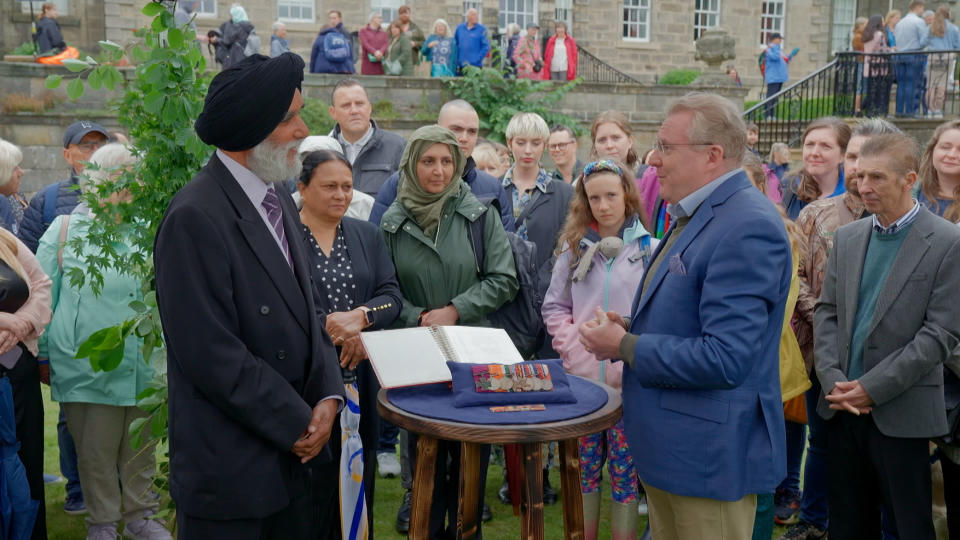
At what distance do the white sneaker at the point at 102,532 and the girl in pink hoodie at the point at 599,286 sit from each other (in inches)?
101

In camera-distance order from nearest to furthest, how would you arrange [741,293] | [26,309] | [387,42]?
[741,293] < [26,309] < [387,42]

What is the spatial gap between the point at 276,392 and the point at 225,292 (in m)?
0.35

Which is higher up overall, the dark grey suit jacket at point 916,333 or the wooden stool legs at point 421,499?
the dark grey suit jacket at point 916,333

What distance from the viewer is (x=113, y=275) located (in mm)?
4562

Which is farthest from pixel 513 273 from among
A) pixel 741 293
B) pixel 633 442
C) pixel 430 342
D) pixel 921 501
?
pixel 921 501

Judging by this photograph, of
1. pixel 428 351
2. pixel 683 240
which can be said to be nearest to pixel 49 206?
pixel 428 351

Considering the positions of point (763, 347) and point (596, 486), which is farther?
point (596, 486)

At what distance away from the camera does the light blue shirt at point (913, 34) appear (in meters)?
17.0

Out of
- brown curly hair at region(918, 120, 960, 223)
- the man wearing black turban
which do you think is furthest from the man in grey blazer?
the man wearing black turban

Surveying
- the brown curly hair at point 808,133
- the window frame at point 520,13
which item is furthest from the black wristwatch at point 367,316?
the window frame at point 520,13

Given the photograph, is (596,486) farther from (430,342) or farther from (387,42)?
(387,42)

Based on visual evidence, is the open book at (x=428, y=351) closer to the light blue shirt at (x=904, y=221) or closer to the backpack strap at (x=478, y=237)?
the backpack strap at (x=478, y=237)

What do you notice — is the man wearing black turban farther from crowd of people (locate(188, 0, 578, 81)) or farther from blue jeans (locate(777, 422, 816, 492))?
crowd of people (locate(188, 0, 578, 81))

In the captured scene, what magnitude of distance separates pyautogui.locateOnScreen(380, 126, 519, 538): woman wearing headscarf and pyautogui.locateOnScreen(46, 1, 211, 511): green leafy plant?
1.21 metres
